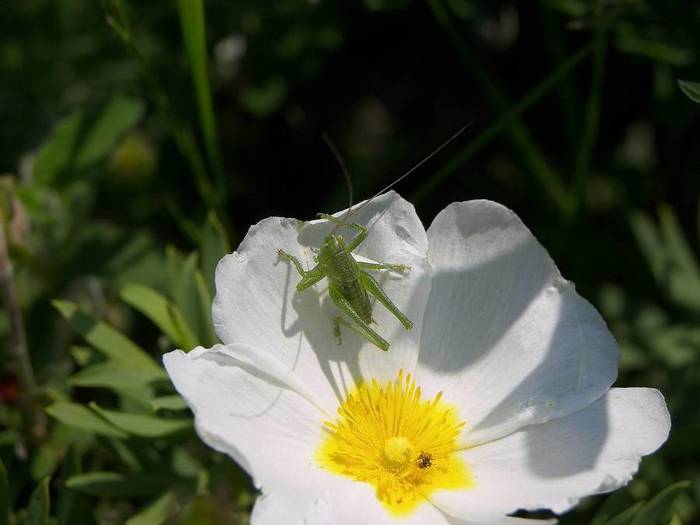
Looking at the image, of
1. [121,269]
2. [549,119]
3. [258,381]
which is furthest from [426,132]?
[258,381]

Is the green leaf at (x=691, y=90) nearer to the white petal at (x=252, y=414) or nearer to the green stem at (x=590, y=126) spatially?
the green stem at (x=590, y=126)

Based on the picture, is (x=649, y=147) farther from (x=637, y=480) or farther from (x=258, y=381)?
(x=258, y=381)

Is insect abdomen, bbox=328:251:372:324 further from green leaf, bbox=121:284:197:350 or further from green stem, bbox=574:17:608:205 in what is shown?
green stem, bbox=574:17:608:205

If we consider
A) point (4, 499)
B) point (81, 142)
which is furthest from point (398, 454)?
point (81, 142)

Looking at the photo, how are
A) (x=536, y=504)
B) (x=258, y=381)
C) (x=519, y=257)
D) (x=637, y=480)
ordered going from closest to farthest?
(x=536, y=504)
(x=258, y=381)
(x=519, y=257)
(x=637, y=480)

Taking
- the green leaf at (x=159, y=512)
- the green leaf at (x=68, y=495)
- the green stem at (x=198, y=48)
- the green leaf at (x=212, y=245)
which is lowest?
the green leaf at (x=159, y=512)

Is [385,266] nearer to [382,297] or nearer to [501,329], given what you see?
[382,297]

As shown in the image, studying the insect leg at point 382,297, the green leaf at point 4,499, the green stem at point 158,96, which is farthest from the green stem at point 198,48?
the green leaf at point 4,499

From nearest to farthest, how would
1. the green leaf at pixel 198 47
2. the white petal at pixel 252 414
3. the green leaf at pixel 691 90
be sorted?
the white petal at pixel 252 414 < the green leaf at pixel 691 90 < the green leaf at pixel 198 47

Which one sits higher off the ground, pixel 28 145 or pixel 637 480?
pixel 28 145
